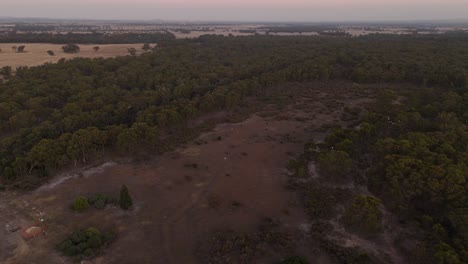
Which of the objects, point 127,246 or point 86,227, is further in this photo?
point 86,227

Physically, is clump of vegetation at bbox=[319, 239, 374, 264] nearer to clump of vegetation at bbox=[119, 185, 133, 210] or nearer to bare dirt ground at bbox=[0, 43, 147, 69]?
clump of vegetation at bbox=[119, 185, 133, 210]

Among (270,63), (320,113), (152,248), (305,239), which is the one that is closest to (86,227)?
(152,248)

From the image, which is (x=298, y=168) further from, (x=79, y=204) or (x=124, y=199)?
(x=79, y=204)

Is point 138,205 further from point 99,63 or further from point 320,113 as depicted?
A: point 99,63

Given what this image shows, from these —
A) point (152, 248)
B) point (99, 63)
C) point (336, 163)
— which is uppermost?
point (99, 63)

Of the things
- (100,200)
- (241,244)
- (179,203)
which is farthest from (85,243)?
(241,244)

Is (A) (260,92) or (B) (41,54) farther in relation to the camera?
(B) (41,54)

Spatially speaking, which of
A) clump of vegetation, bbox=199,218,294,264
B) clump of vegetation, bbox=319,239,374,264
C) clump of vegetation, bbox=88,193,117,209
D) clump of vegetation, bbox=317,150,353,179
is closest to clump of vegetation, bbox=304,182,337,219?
clump of vegetation, bbox=317,150,353,179
